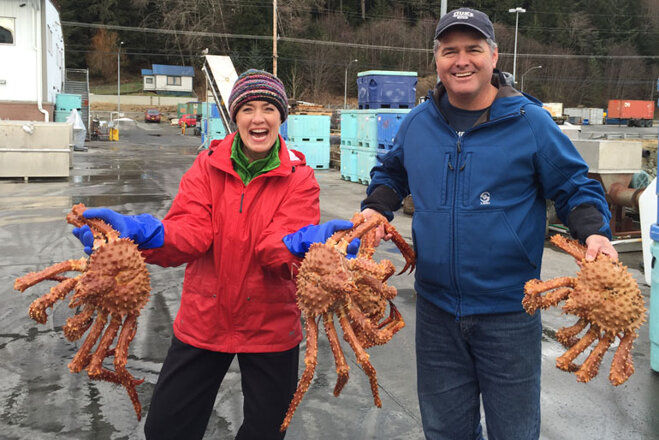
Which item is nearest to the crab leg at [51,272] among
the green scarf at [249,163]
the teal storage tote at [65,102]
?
the green scarf at [249,163]

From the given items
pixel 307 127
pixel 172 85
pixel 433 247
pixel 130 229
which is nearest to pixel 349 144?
pixel 307 127

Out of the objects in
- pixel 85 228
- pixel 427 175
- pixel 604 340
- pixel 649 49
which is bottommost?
pixel 604 340

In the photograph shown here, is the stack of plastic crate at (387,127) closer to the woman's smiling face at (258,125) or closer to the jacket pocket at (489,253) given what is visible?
the woman's smiling face at (258,125)

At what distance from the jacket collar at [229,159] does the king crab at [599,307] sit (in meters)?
1.14

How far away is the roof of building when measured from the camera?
79.3 m

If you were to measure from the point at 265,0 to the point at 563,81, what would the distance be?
3991 cm

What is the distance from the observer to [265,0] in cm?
7056

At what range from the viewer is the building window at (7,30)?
977 inches

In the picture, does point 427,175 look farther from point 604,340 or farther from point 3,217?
point 3,217

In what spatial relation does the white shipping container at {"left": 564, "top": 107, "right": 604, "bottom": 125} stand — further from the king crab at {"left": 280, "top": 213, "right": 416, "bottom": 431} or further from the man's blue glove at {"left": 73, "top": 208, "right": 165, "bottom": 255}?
the man's blue glove at {"left": 73, "top": 208, "right": 165, "bottom": 255}

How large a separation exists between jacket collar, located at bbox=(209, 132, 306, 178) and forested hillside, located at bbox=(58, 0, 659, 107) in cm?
6973

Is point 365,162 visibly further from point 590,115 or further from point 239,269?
point 590,115

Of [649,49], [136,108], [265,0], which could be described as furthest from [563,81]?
[136,108]

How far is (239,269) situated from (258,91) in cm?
78
